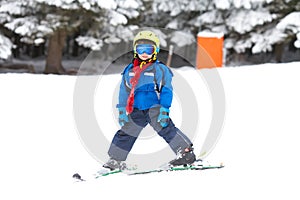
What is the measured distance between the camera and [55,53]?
645 inches

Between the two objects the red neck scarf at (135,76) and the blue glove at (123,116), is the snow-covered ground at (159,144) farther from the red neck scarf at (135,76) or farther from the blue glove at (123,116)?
the red neck scarf at (135,76)

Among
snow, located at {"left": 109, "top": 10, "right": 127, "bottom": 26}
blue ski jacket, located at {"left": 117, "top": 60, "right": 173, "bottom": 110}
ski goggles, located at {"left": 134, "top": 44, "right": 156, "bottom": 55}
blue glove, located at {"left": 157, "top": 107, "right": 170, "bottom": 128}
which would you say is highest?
snow, located at {"left": 109, "top": 10, "right": 127, "bottom": 26}

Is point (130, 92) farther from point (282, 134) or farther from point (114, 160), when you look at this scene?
point (282, 134)

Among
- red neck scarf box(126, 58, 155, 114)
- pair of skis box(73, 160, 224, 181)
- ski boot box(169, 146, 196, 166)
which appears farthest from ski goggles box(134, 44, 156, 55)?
pair of skis box(73, 160, 224, 181)

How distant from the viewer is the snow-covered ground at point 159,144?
4.10 m

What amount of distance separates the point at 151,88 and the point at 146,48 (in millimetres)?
393

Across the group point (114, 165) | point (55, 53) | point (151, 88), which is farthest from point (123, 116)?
point (55, 53)

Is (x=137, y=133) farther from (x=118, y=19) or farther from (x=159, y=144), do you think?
(x=118, y=19)

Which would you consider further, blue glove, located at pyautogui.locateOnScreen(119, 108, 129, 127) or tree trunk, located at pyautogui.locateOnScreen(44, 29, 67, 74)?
tree trunk, located at pyautogui.locateOnScreen(44, 29, 67, 74)

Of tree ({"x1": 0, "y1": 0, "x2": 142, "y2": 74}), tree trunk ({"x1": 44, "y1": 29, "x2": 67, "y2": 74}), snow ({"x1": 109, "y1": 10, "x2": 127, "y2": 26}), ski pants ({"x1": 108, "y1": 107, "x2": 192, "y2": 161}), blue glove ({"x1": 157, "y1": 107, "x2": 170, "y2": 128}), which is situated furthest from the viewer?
tree trunk ({"x1": 44, "y1": 29, "x2": 67, "y2": 74})

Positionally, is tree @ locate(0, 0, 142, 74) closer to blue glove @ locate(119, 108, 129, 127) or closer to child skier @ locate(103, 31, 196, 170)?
child skier @ locate(103, 31, 196, 170)

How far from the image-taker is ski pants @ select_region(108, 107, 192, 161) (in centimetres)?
464

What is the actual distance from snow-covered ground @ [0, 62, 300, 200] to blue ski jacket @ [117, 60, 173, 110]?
0.70 m

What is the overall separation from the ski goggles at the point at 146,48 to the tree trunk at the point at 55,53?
1142cm
